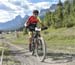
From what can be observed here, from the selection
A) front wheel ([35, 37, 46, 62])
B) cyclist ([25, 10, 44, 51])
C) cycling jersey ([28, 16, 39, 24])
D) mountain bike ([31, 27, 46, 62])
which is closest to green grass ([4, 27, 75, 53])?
mountain bike ([31, 27, 46, 62])

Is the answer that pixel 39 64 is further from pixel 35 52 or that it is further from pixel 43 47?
pixel 35 52

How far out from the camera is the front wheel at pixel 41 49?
41.9ft

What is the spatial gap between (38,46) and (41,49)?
35 centimetres

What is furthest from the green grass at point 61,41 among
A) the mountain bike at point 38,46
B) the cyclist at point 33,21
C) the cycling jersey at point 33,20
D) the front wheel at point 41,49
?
the cycling jersey at point 33,20

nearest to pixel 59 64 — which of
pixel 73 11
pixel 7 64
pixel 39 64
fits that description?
pixel 39 64

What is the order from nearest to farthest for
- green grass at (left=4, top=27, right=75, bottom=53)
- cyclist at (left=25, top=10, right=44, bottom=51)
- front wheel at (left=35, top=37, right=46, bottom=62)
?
front wheel at (left=35, top=37, right=46, bottom=62) < cyclist at (left=25, top=10, right=44, bottom=51) < green grass at (left=4, top=27, right=75, bottom=53)

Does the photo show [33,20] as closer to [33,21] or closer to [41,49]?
[33,21]

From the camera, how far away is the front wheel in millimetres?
12766

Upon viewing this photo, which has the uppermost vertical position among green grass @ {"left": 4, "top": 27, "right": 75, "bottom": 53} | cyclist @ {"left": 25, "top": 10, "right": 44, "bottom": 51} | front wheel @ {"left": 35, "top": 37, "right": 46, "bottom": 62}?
cyclist @ {"left": 25, "top": 10, "right": 44, "bottom": 51}

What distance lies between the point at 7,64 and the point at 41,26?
2.58m

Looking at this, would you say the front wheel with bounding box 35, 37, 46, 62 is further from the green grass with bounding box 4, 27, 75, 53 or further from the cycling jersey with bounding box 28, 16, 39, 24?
the green grass with bounding box 4, 27, 75, 53

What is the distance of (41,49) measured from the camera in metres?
13.1

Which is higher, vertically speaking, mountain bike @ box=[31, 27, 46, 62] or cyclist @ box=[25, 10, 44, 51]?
cyclist @ box=[25, 10, 44, 51]

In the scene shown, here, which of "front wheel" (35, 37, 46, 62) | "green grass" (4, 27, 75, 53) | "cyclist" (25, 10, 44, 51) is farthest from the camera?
"green grass" (4, 27, 75, 53)
